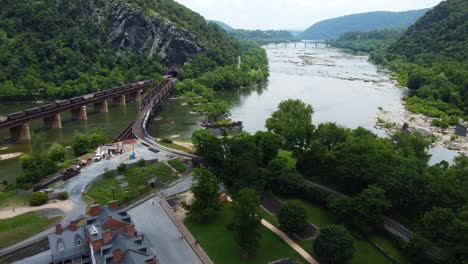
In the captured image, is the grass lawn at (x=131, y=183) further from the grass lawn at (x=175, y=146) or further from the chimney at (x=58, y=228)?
the chimney at (x=58, y=228)

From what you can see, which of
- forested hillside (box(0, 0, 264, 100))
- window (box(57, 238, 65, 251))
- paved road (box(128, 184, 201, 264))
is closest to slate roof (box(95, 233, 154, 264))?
window (box(57, 238, 65, 251))

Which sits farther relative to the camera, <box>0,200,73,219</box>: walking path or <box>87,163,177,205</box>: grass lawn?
<box>87,163,177,205</box>: grass lawn

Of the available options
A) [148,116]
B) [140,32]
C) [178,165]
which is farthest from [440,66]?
[178,165]

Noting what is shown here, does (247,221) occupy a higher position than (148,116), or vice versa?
(247,221)

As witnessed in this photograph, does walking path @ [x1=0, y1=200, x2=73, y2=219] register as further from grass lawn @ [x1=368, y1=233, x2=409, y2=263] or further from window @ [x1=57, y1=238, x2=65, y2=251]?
grass lawn @ [x1=368, y1=233, x2=409, y2=263]

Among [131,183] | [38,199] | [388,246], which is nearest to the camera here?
[388,246]

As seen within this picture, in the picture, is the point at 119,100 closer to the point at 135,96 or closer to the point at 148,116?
the point at 135,96
